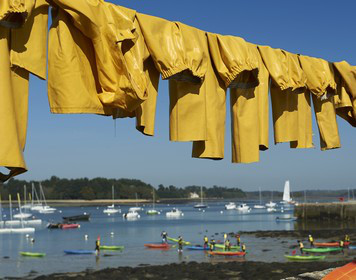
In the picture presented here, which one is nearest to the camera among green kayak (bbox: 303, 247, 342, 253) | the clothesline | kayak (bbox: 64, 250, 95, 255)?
the clothesline

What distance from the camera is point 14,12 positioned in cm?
267

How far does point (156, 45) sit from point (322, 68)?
187cm

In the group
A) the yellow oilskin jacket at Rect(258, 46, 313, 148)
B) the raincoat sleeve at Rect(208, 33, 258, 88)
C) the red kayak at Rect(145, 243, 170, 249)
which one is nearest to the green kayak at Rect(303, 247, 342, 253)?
the red kayak at Rect(145, 243, 170, 249)

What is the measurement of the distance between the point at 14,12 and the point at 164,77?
1152 mm

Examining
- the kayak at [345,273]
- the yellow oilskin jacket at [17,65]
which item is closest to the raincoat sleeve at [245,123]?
the kayak at [345,273]

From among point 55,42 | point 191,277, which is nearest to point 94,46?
point 55,42

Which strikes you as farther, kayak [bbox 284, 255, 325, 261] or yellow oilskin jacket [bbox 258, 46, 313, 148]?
kayak [bbox 284, 255, 325, 261]

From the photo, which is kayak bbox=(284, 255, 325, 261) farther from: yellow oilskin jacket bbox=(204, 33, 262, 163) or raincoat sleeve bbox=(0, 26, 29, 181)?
raincoat sleeve bbox=(0, 26, 29, 181)

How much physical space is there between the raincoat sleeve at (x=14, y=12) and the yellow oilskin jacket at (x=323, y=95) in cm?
262

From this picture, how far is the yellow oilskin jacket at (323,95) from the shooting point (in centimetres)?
461

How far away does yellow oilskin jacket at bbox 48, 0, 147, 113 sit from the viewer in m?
3.01

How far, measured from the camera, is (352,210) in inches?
2872

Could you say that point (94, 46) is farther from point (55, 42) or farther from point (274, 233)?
point (274, 233)

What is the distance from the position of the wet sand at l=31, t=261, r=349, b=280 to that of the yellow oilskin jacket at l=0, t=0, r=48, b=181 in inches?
1035
